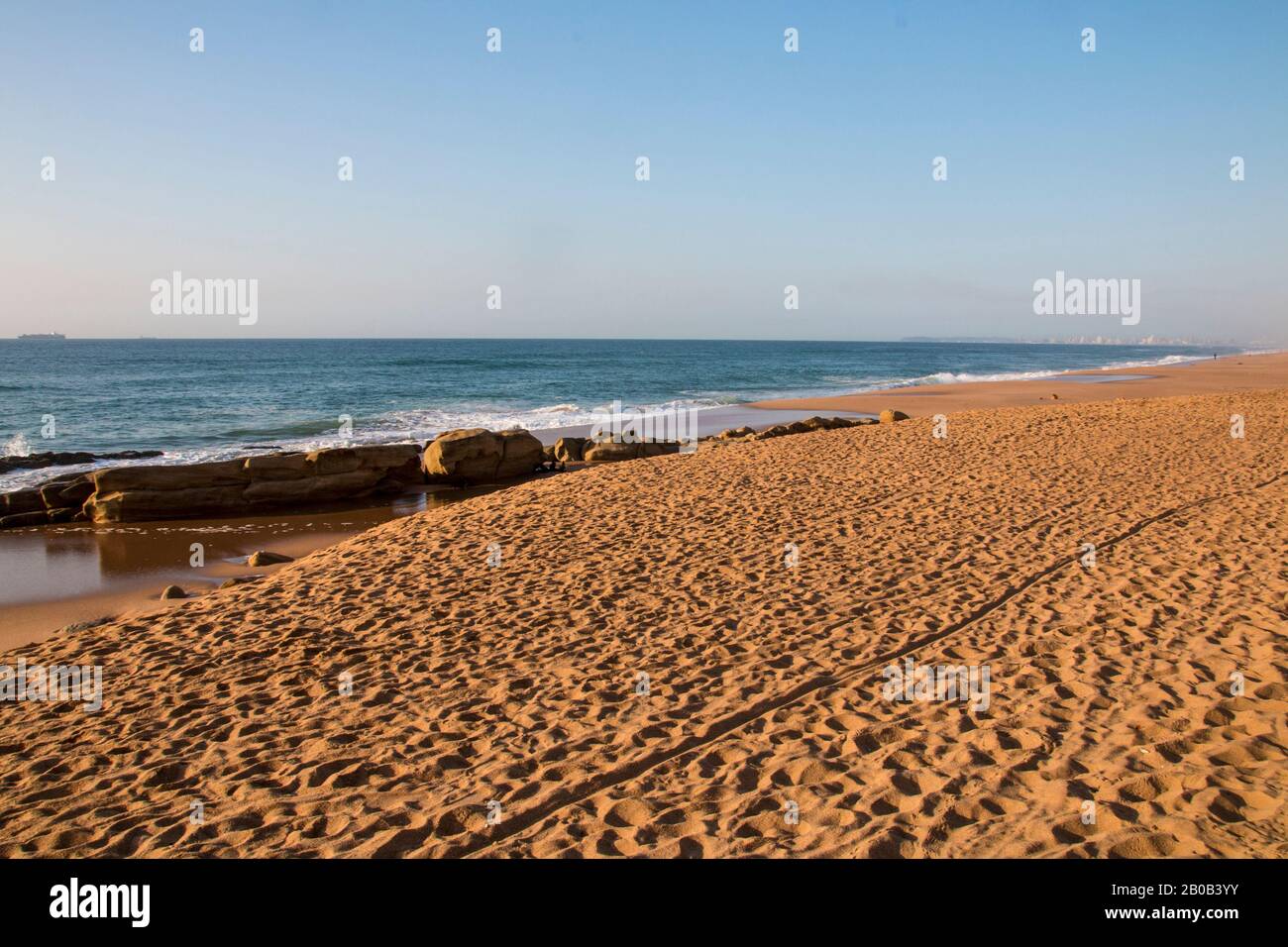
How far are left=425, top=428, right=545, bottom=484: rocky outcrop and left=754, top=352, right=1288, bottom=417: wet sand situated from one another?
1644 cm

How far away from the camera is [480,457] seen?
56.9 ft

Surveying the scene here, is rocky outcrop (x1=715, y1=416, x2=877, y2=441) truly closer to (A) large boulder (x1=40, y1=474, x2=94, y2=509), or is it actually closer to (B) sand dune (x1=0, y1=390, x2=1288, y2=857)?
(B) sand dune (x1=0, y1=390, x2=1288, y2=857)

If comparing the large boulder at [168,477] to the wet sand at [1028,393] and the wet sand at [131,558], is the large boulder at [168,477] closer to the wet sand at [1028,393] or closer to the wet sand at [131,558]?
the wet sand at [131,558]

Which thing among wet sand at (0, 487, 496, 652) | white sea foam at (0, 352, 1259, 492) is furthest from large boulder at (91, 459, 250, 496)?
white sea foam at (0, 352, 1259, 492)

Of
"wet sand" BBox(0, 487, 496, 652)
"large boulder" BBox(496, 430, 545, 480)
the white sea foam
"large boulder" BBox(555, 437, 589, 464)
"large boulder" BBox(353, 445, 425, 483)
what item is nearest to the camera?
"wet sand" BBox(0, 487, 496, 652)

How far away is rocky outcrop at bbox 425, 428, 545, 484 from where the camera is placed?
17125 millimetres

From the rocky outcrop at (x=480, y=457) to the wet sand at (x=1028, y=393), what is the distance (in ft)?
53.9

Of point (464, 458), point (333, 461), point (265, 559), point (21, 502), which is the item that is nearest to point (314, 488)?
point (333, 461)

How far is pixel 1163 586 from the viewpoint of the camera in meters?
7.23

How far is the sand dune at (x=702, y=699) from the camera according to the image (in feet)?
13.1

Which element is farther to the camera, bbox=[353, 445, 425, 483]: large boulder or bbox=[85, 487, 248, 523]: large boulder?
bbox=[353, 445, 425, 483]: large boulder

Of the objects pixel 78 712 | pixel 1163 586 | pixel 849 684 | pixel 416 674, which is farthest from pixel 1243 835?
pixel 78 712
